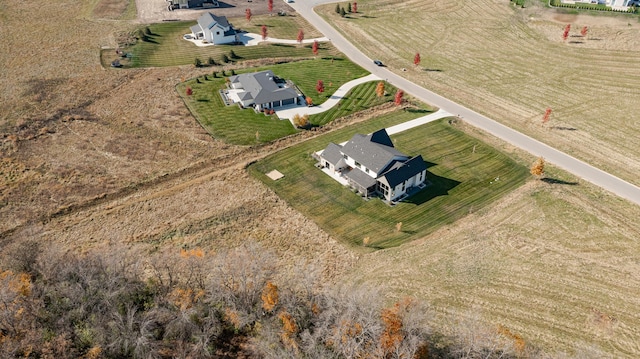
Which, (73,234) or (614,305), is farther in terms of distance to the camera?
(73,234)

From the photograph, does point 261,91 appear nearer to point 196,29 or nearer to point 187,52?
point 187,52

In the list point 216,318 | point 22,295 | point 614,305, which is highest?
point 22,295

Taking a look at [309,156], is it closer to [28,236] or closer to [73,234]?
[73,234]

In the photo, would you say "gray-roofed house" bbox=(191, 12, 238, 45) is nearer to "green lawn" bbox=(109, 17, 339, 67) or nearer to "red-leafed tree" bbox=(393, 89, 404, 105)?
"green lawn" bbox=(109, 17, 339, 67)

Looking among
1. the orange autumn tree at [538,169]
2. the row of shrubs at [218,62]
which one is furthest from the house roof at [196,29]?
the orange autumn tree at [538,169]

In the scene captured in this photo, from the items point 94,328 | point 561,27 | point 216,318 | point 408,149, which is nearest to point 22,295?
point 94,328

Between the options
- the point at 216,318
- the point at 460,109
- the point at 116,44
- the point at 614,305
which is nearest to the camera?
the point at 216,318
